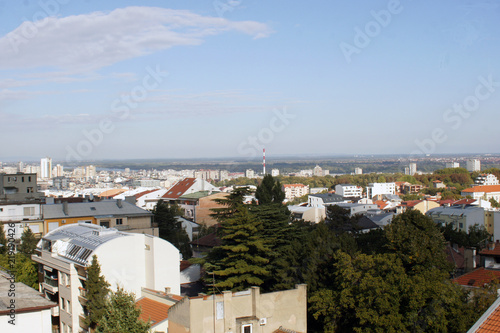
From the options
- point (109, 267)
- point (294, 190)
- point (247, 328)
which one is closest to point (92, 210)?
point (109, 267)

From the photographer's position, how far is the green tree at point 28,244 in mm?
24609

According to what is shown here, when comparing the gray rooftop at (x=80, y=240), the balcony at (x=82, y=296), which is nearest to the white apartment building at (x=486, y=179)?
the gray rooftop at (x=80, y=240)

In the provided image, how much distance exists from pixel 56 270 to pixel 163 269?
14.0ft

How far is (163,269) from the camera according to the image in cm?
1884

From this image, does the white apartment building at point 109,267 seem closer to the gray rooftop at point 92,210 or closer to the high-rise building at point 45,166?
the gray rooftop at point 92,210

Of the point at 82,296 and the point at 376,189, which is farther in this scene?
the point at 376,189

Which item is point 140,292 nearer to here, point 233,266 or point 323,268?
point 233,266

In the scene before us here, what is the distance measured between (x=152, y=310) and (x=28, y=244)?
1105 centimetres

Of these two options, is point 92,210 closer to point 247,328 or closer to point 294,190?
point 247,328

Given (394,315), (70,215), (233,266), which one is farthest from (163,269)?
(70,215)

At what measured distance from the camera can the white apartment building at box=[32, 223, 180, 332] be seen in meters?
18.2

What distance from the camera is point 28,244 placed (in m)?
24.9

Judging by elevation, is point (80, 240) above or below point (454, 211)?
above

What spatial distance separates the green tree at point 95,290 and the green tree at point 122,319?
129 inches
